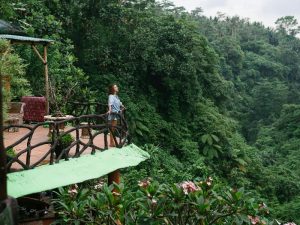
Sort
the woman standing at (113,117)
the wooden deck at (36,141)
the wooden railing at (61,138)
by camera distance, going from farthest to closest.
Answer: the woman standing at (113,117)
the wooden deck at (36,141)
the wooden railing at (61,138)

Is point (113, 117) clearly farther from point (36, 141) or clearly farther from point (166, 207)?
point (166, 207)

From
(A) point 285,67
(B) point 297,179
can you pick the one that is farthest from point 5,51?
(A) point 285,67

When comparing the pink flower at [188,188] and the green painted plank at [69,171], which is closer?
the green painted plank at [69,171]

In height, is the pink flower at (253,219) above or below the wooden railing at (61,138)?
below

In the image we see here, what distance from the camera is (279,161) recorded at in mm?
29250

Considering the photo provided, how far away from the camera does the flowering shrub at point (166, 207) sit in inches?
235

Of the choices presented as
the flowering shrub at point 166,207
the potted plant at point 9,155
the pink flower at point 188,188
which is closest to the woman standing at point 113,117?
the flowering shrub at point 166,207

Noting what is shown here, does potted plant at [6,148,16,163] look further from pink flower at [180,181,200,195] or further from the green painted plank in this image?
pink flower at [180,181,200,195]

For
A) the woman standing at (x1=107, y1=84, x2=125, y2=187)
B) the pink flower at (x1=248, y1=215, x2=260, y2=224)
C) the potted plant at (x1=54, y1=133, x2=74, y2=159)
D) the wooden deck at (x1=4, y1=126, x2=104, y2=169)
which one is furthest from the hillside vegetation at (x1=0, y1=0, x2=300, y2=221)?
the pink flower at (x1=248, y1=215, x2=260, y2=224)

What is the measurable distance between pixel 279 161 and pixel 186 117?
1127cm

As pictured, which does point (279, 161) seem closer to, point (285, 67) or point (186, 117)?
point (186, 117)

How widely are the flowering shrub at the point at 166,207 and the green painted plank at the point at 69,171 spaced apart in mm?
397

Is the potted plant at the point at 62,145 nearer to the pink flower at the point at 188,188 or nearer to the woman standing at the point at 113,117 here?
the woman standing at the point at 113,117

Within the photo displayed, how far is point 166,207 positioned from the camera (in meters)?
6.16
